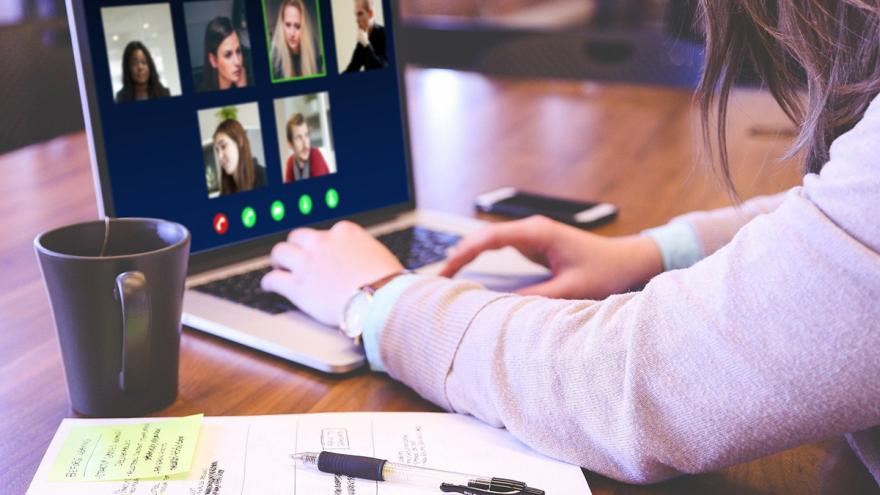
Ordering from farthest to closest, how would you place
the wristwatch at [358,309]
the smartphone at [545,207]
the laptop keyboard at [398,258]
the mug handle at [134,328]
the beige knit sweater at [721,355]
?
the smartphone at [545,207], the laptop keyboard at [398,258], the wristwatch at [358,309], the mug handle at [134,328], the beige knit sweater at [721,355]

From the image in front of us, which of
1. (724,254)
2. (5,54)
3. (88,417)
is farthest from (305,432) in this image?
(5,54)

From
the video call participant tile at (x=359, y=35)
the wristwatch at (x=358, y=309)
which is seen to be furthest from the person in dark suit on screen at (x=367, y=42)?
the wristwatch at (x=358, y=309)

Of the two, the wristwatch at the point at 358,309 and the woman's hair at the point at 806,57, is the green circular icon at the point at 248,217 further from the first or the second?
the woman's hair at the point at 806,57

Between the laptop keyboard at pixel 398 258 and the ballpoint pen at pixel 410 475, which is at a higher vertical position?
the laptop keyboard at pixel 398 258

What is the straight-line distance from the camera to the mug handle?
605 mm

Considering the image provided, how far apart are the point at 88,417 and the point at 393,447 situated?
0.75 feet

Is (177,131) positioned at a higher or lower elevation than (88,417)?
higher

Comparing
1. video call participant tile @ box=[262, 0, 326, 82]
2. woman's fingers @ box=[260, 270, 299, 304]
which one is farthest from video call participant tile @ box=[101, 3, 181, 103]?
woman's fingers @ box=[260, 270, 299, 304]

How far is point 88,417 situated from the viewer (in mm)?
649

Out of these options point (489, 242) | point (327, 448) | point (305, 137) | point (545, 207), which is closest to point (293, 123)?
point (305, 137)

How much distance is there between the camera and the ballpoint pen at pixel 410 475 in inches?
21.4

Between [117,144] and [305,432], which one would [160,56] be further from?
[305,432]

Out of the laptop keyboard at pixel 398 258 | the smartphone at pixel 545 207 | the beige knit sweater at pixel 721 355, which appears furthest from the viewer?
the smartphone at pixel 545 207

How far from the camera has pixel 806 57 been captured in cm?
60
